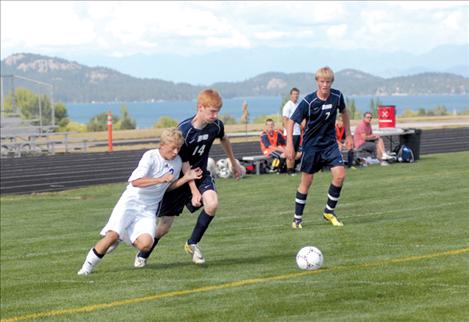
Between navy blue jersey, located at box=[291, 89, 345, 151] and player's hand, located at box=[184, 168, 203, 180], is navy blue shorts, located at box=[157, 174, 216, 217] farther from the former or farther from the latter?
navy blue jersey, located at box=[291, 89, 345, 151]

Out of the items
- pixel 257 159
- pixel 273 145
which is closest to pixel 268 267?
pixel 257 159

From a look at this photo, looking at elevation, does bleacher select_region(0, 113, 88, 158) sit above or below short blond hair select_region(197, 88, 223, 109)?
below

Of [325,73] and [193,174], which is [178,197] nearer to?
[193,174]

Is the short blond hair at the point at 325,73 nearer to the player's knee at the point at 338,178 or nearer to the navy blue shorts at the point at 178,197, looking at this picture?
the player's knee at the point at 338,178

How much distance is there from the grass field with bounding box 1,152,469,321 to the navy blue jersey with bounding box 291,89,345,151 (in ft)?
3.91

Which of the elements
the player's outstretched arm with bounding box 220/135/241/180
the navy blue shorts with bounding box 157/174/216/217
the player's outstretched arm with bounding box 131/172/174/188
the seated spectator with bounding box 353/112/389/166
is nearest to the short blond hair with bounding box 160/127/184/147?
the player's outstretched arm with bounding box 131/172/174/188

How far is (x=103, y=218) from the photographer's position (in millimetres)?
19016

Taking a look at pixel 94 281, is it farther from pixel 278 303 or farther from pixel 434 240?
pixel 434 240

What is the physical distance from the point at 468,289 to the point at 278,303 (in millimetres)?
1677

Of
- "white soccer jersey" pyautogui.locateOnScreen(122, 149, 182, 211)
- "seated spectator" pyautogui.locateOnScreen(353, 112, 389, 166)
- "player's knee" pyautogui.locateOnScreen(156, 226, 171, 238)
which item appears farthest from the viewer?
"seated spectator" pyautogui.locateOnScreen(353, 112, 389, 166)

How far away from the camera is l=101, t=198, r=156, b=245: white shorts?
11258 millimetres

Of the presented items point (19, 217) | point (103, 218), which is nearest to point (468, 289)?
point (103, 218)

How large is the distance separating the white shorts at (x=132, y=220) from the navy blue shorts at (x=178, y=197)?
357 mm

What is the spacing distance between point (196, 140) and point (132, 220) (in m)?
1.10
